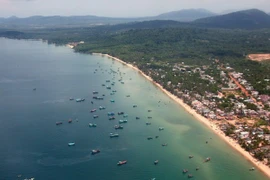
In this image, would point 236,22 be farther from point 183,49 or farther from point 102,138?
point 102,138

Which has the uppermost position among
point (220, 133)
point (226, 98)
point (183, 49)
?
point (183, 49)

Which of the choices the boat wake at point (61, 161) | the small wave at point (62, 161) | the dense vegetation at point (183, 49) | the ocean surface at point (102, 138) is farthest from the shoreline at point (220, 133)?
the small wave at point (62, 161)

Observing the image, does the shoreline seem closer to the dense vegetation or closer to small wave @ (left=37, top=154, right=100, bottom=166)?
the dense vegetation

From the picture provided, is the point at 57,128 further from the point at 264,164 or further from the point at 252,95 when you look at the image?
the point at 252,95

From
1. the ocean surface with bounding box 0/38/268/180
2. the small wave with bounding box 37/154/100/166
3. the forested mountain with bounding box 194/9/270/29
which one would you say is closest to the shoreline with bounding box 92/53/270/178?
the ocean surface with bounding box 0/38/268/180

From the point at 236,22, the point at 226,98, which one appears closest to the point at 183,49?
the point at 226,98

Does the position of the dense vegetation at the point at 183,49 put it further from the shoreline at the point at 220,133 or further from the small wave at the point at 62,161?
the small wave at the point at 62,161

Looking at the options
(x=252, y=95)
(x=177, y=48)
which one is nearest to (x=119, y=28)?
(x=177, y=48)
